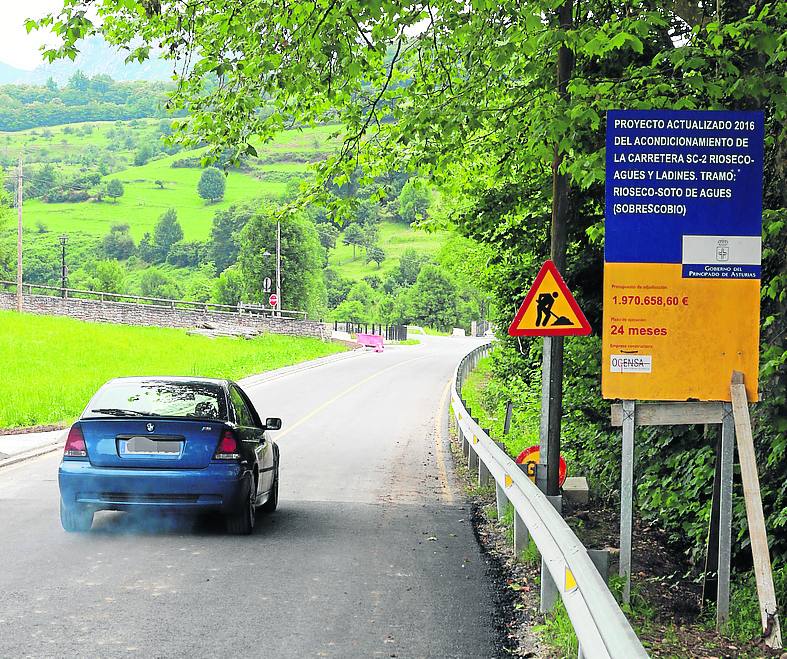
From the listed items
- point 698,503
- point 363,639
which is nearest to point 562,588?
point 363,639

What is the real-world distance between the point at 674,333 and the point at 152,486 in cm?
493

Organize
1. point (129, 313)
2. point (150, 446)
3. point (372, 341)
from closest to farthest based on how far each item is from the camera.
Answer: point (150, 446) < point (129, 313) < point (372, 341)

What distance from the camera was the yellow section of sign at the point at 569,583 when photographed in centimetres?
533

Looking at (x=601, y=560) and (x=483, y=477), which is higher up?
(x=601, y=560)

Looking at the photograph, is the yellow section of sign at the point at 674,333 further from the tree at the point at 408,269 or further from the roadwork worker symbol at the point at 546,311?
the tree at the point at 408,269

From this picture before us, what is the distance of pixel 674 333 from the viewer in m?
6.46

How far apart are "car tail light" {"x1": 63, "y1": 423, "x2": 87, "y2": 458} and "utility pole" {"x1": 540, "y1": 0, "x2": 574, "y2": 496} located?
4316 mm

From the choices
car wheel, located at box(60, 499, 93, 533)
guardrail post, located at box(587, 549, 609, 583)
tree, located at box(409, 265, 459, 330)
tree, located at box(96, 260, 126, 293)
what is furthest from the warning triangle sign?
tree, located at box(96, 260, 126, 293)

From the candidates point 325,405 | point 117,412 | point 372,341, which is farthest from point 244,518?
point 372,341

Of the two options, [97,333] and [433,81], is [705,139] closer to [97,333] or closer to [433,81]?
[433,81]

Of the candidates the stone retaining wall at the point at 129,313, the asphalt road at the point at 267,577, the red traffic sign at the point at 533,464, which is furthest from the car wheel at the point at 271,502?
the stone retaining wall at the point at 129,313

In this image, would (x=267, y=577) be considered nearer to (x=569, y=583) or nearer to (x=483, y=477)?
(x=569, y=583)

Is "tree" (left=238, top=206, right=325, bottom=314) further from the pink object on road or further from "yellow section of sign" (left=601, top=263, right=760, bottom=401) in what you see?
"yellow section of sign" (left=601, top=263, right=760, bottom=401)

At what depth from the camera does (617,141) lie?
21.4 ft
